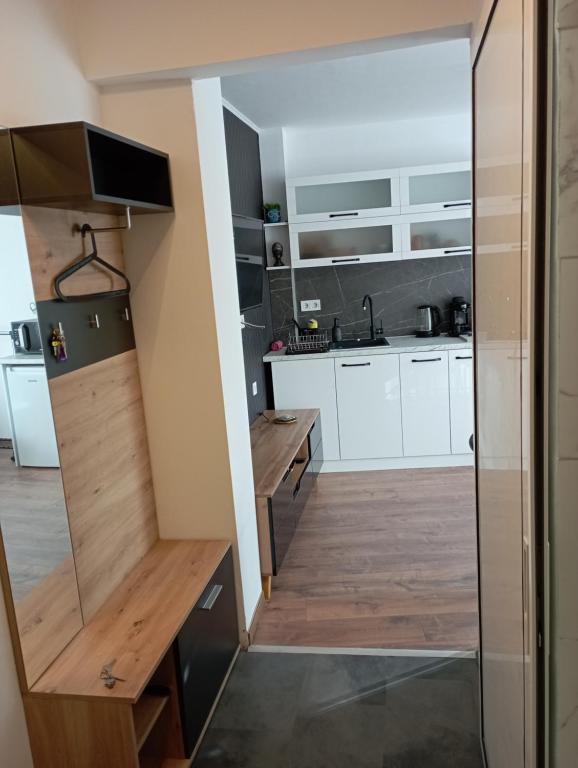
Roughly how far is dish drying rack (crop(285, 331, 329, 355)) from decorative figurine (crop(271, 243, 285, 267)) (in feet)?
2.05

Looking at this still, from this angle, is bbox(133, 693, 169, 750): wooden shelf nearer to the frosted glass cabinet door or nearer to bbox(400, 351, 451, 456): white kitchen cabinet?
bbox(400, 351, 451, 456): white kitchen cabinet

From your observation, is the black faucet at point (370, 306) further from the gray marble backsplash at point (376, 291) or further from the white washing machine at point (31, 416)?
the white washing machine at point (31, 416)

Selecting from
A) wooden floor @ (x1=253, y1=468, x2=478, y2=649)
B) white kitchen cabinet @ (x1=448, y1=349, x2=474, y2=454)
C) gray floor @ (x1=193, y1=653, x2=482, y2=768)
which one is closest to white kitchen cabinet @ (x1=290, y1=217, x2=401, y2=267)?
white kitchen cabinet @ (x1=448, y1=349, x2=474, y2=454)

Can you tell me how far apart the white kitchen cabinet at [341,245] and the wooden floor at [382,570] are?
1.76 metres

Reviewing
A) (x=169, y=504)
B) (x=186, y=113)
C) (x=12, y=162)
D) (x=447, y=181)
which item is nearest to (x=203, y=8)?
(x=186, y=113)

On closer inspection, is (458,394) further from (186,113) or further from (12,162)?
(12,162)

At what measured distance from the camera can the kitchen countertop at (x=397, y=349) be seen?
462 centimetres

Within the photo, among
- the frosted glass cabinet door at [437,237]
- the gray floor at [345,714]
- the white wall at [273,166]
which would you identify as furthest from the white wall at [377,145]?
the gray floor at [345,714]

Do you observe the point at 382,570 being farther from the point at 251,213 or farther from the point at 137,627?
the point at 251,213

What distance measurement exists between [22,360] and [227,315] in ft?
3.43

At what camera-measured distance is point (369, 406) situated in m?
4.78

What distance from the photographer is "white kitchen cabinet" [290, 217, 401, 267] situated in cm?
483

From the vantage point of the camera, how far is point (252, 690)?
243cm

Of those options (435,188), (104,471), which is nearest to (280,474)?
(104,471)
